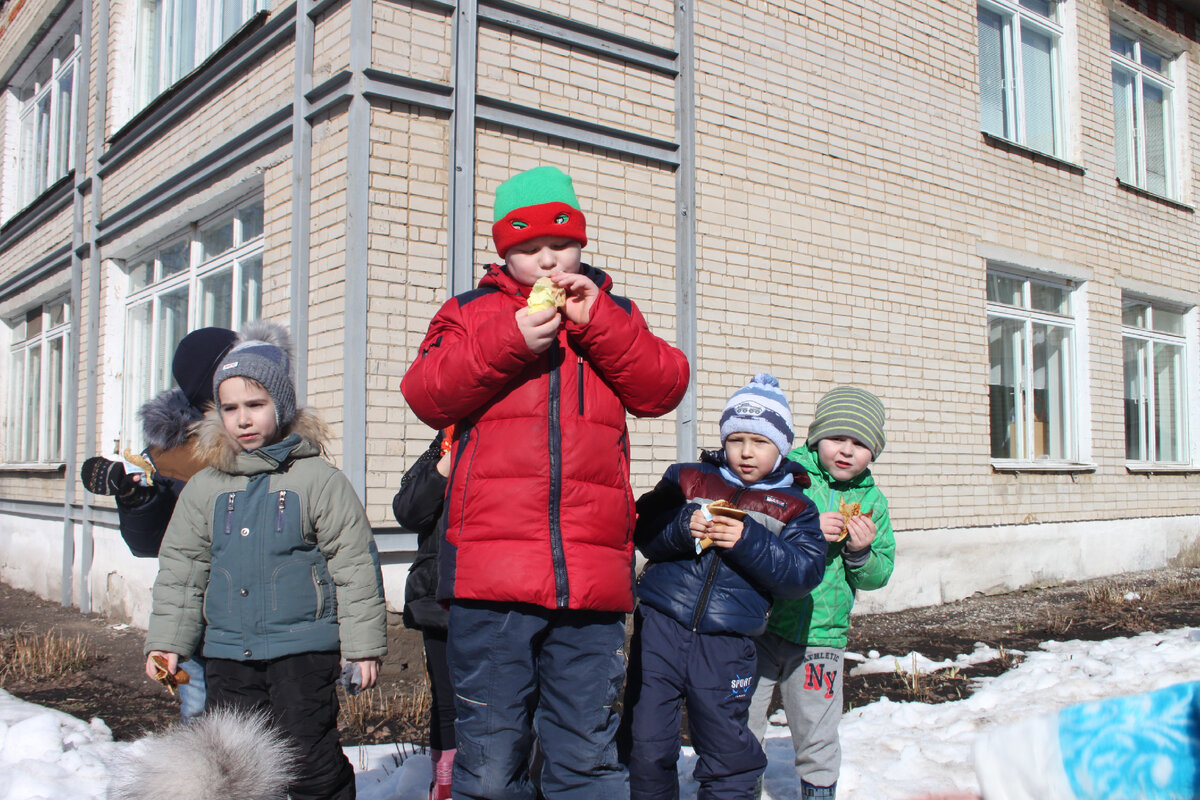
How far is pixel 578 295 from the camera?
231 cm

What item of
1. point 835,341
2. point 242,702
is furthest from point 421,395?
point 835,341

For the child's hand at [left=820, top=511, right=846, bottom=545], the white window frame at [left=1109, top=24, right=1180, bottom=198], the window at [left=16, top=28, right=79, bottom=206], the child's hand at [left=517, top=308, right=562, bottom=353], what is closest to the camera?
the child's hand at [left=517, top=308, right=562, bottom=353]

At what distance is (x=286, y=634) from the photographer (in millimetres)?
2607

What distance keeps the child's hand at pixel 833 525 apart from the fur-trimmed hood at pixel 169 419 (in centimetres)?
218

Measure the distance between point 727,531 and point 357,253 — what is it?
3.16 metres

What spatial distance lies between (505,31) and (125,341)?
483 centimetres

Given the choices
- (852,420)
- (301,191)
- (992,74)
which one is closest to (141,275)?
(301,191)

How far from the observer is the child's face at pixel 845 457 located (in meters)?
3.24

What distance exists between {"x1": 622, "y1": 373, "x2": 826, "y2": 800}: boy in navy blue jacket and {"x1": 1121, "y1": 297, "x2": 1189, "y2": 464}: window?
9128mm

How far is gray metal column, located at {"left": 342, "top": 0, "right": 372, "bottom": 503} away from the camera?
494cm

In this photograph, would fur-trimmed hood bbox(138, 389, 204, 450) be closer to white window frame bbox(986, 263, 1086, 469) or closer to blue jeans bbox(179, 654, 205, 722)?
blue jeans bbox(179, 654, 205, 722)

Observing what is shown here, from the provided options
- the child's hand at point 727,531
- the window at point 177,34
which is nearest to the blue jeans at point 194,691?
the child's hand at point 727,531

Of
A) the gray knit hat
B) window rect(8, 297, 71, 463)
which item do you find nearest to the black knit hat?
the gray knit hat

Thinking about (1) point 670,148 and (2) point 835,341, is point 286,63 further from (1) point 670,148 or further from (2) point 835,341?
(2) point 835,341
